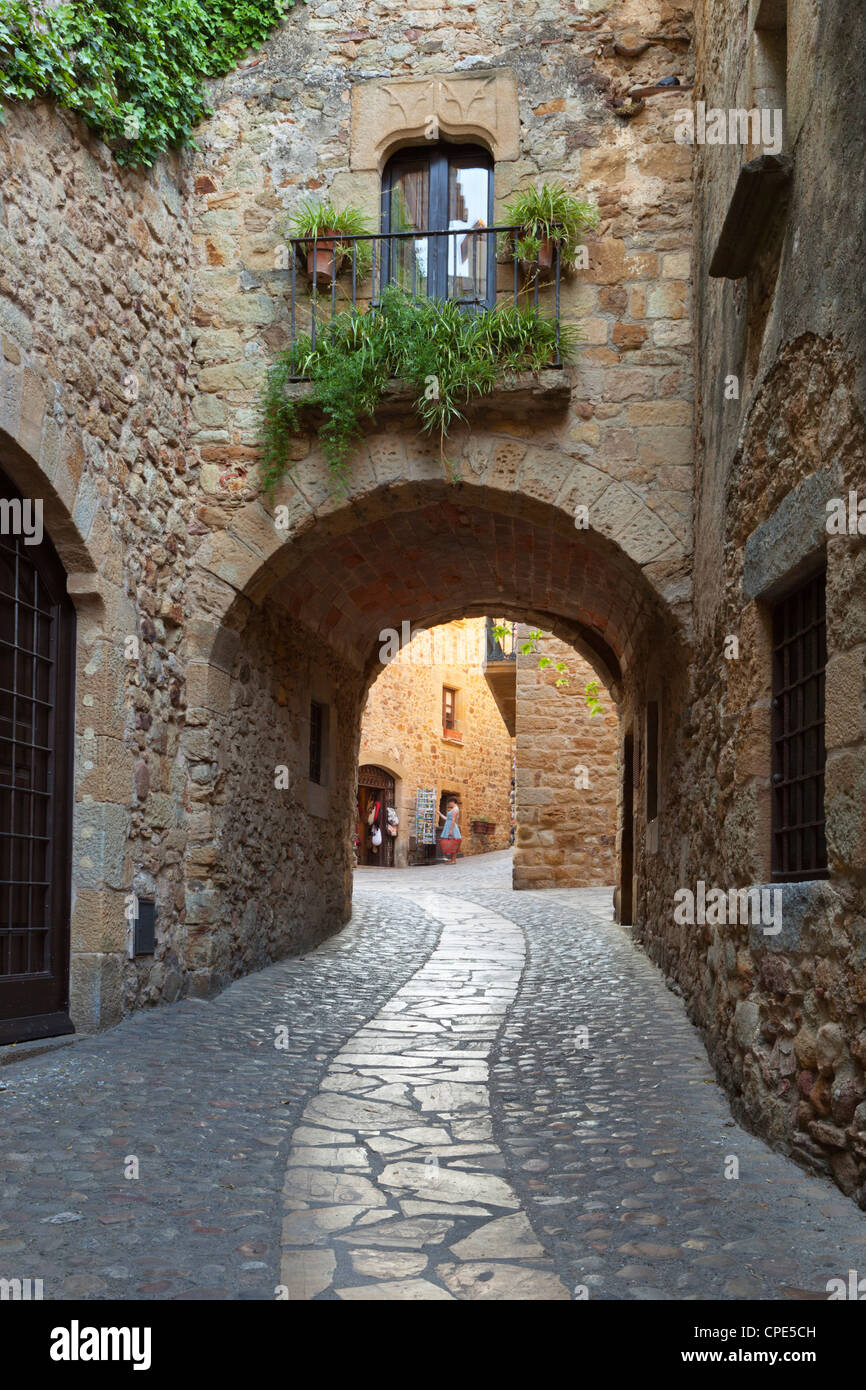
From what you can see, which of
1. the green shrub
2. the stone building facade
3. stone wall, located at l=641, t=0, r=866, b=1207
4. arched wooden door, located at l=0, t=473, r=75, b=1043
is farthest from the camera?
the green shrub

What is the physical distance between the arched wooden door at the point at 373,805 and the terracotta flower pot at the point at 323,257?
17.7m

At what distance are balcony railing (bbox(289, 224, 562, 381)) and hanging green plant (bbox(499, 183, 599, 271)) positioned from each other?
4 centimetres

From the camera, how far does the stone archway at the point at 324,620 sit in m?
6.61

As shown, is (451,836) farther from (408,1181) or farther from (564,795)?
(408,1181)

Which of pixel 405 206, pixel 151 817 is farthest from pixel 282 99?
pixel 151 817

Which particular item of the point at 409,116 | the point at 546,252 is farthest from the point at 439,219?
the point at 546,252

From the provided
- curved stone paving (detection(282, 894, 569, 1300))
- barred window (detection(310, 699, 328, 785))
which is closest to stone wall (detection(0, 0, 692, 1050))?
barred window (detection(310, 699, 328, 785))

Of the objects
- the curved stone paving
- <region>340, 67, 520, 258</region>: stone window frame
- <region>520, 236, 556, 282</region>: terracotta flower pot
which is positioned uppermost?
<region>340, 67, 520, 258</region>: stone window frame

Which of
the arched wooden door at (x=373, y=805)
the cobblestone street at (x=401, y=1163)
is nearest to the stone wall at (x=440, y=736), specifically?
the arched wooden door at (x=373, y=805)

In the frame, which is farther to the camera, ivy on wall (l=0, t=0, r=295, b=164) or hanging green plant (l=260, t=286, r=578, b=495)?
hanging green plant (l=260, t=286, r=578, b=495)

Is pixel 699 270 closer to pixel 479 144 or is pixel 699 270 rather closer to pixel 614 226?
pixel 614 226

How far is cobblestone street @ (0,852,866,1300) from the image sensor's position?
2.61 m

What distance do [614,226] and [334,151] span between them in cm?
176

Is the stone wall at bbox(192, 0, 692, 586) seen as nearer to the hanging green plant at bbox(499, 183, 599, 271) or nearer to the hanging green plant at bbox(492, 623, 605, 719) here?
the hanging green plant at bbox(499, 183, 599, 271)
